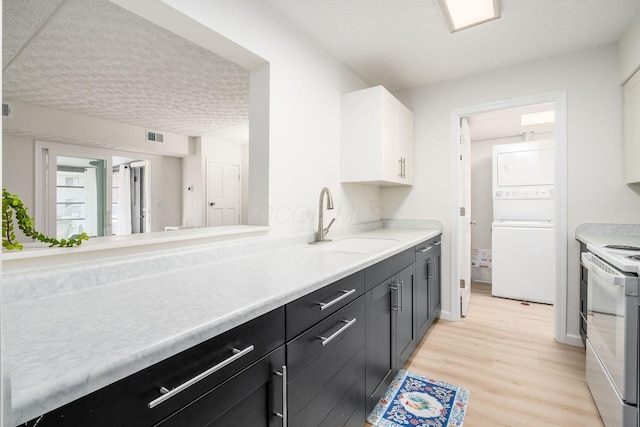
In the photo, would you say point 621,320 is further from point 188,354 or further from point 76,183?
point 76,183

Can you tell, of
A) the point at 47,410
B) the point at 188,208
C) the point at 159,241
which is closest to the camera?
the point at 47,410

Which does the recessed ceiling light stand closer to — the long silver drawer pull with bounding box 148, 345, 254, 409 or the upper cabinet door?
the upper cabinet door

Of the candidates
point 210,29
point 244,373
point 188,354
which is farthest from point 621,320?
point 210,29

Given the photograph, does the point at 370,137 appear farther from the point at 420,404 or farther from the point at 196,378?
the point at 196,378

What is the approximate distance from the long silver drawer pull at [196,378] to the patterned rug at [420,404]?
1.18m

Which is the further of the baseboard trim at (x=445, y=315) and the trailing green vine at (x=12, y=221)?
the baseboard trim at (x=445, y=315)

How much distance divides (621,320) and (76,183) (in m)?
5.89

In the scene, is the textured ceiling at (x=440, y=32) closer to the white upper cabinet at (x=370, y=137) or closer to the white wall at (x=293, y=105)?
the white wall at (x=293, y=105)

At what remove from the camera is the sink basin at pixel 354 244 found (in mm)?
2113

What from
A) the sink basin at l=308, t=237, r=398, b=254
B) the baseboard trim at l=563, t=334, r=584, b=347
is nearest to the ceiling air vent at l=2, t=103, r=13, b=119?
the sink basin at l=308, t=237, r=398, b=254

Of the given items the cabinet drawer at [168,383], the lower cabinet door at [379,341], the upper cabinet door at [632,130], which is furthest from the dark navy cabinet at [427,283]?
the cabinet drawer at [168,383]

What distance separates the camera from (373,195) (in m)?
3.36

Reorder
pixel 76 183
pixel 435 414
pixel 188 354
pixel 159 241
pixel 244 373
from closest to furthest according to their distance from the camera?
1. pixel 188 354
2. pixel 244 373
3. pixel 159 241
4. pixel 435 414
5. pixel 76 183

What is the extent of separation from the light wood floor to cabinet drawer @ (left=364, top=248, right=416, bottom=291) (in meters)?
0.76
